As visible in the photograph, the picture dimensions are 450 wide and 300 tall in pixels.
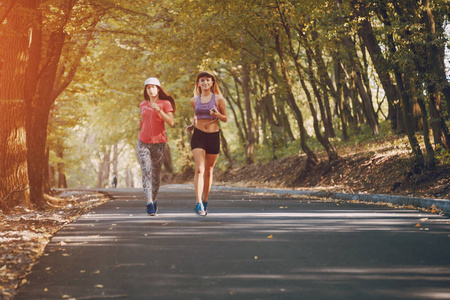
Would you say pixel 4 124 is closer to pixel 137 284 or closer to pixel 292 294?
pixel 137 284

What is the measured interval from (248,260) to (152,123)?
521cm

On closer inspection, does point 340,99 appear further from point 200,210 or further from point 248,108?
point 200,210

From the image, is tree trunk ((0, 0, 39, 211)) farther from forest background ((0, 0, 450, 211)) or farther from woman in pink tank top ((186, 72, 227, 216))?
woman in pink tank top ((186, 72, 227, 216))

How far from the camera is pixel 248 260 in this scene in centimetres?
739

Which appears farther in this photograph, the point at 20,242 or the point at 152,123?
the point at 152,123

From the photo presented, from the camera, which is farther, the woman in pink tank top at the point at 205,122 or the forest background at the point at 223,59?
the forest background at the point at 223,59

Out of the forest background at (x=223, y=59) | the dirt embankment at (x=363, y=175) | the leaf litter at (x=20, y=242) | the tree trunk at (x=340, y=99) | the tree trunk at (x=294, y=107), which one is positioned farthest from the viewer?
the tree trunk at (x=340, y=99)

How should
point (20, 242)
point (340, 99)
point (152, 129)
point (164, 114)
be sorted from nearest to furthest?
point (20, 242) → point (164, 114) → point (152, 129) → point (340, 99)

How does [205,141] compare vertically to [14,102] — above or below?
below

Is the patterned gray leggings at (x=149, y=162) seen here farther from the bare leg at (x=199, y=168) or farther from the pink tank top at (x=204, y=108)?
the pink tank top at (x=204, y=108)

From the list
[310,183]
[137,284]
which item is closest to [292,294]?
[137,284]

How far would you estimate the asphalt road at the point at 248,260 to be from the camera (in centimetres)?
587

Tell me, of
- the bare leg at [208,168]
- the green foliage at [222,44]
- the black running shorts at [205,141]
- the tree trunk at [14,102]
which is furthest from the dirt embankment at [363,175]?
the tree trunk at [14,102]

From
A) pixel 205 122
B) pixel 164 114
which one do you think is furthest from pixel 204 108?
pixel 164 114
